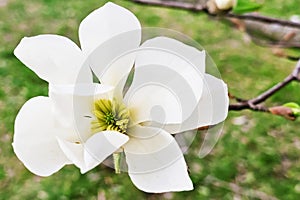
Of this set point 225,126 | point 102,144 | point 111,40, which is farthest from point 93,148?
point 225,126

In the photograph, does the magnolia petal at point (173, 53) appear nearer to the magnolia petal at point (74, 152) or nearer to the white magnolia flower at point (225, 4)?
the magnolia petal at point (74, 152)

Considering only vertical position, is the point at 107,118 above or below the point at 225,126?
above

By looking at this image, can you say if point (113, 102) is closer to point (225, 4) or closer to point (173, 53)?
point (173, 53)

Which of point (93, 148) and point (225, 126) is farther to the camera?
point (225, 126)

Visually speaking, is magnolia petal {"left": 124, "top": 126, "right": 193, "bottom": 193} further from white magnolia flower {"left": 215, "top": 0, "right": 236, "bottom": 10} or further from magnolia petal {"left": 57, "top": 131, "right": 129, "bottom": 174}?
white magnolia flower {"left": 215, "top": 0, "right": 236, "bottom": 10}

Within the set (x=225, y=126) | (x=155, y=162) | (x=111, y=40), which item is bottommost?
(x=225, y=126)

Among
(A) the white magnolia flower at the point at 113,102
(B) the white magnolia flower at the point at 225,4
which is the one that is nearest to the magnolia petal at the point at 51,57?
(A) the white magnolia flower at the point at 113,102
